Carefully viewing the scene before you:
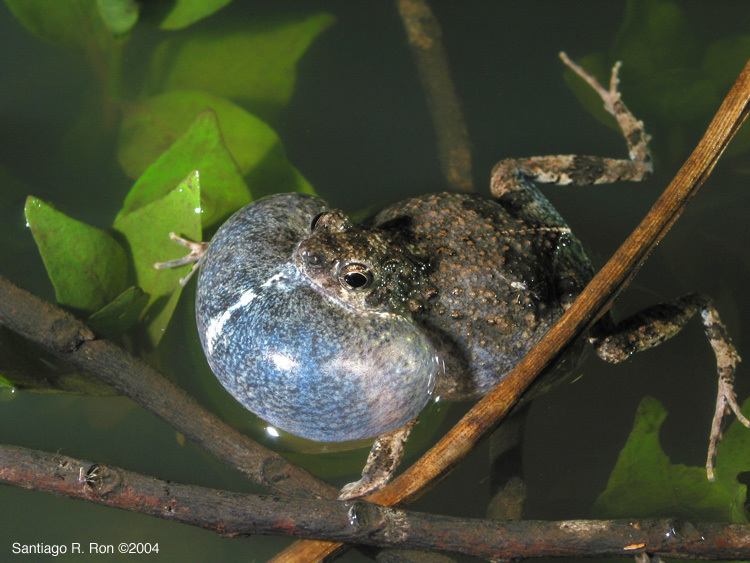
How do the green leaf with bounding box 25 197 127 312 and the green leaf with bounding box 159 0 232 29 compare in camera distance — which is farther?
the green leaf with bounding box 159 0 232 29

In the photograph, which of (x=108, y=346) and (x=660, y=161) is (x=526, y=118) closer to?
(x=660, y=161)

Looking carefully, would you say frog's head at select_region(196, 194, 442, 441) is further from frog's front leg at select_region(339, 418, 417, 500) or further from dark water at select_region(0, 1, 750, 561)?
dark water at select_region(0, 1, 750, 561)

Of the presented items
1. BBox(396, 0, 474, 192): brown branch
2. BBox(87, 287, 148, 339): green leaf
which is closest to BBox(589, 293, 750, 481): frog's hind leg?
BBox(396, 0, 474, 192): brown branch

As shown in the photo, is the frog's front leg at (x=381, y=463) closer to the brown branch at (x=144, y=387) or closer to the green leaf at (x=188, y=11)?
the brown branch at (x=144, y=387)

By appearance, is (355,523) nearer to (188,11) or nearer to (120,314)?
(120,314)

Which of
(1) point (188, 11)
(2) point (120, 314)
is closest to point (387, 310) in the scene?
(2) point (120, 314)

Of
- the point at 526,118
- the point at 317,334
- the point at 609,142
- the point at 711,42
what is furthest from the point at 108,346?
the point at 711,42
